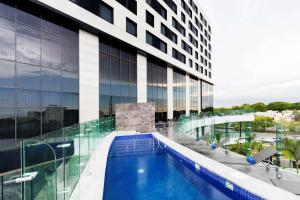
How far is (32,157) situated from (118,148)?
9.20 meters

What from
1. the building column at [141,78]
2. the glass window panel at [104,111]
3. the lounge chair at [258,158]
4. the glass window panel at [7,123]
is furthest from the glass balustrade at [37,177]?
the building column at [141,78]

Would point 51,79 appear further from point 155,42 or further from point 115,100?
point 155,42

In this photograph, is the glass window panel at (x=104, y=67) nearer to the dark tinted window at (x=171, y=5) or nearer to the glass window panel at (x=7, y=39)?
the glass window panel at (x=7, y=39)

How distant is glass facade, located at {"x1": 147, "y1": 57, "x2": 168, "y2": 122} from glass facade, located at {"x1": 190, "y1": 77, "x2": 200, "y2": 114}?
1049 cm

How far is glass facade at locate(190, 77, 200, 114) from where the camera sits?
35219mm

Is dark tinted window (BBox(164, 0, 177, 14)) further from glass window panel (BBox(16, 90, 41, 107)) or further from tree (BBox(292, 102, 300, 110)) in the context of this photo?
tree (BBox(292, 102, 300, 110))

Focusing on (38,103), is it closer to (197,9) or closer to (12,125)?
(12,125)

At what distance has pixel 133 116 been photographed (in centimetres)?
1727

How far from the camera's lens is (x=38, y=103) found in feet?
36.3

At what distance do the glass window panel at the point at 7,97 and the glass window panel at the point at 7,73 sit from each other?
27 cm

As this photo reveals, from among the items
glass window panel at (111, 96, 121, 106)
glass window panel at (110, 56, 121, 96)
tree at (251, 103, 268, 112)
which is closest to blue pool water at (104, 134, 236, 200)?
glass window panel at (111, 96, 121, 106)

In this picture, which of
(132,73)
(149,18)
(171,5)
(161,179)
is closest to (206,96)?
(171,5)

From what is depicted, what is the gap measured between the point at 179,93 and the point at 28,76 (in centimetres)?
2293

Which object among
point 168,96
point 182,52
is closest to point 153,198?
point 168,96
